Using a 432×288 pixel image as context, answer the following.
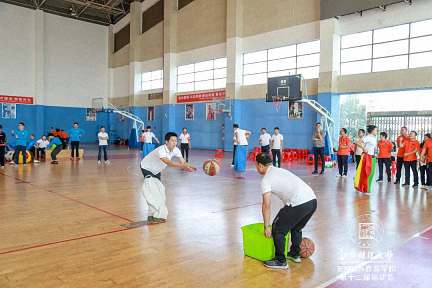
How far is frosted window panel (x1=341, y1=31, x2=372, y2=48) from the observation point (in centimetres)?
1661

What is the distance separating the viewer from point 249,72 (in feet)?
71.2

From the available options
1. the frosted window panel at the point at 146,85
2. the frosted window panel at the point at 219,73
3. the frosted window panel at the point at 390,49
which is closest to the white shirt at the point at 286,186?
the frosted window panel at the point at 390,49

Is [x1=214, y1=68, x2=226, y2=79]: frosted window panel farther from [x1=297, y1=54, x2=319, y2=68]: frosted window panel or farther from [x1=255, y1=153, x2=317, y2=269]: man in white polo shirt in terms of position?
[x1=255, y1=153, x2=317, y2=269]: man in white polo shirt

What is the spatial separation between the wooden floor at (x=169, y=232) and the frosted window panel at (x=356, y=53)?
8.78 m

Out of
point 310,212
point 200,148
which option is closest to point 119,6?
point 200,148

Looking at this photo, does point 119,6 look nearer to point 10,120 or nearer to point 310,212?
point 10,120

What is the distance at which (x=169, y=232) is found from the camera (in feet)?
17.5

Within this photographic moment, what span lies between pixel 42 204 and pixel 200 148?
1806 cm

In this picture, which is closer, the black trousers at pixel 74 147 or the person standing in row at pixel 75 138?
the person standing in row at pixel 75 138

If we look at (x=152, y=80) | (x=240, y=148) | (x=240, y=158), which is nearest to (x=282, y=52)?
(x=240, y=148)

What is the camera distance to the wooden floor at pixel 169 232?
375cm

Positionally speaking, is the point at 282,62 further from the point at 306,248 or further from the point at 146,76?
the point at 306,248

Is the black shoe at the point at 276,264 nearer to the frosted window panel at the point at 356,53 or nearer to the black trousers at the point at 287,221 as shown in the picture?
the black trousers at the point at 287,221

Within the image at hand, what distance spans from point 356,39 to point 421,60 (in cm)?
300
